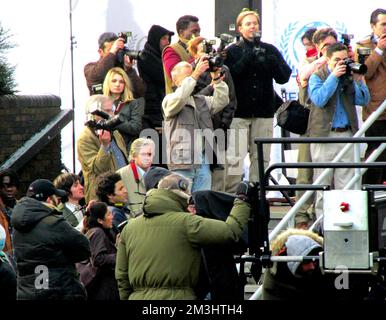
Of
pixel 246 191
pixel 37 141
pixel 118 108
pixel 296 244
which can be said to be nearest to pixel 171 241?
pixel 246 191

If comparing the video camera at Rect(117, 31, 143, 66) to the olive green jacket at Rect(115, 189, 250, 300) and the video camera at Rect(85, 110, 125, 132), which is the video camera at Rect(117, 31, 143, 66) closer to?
the video camera at Rect(85, 110, 125, 132)

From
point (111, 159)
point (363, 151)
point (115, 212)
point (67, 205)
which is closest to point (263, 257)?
point (115, 212)

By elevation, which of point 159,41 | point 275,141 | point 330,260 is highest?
point 159,41

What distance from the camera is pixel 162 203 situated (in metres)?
11.4

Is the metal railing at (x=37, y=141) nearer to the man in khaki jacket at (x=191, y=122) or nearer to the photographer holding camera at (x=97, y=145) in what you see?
the photographer holding camera at (x=97, y=145)

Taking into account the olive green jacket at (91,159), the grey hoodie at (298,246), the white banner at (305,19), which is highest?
the white banner at (305,19)

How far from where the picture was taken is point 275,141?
10.8 metres

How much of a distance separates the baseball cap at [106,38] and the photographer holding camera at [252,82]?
1377mm

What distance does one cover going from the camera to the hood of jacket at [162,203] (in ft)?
37.4

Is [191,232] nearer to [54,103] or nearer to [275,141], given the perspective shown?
[275,141]

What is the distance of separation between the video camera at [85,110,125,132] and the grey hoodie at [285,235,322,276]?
174 inches

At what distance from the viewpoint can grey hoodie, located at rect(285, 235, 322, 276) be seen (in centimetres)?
1092

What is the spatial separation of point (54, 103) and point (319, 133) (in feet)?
10.9

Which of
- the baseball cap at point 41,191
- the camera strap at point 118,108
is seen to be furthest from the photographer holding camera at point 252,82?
the baseball cap at point 41,191
